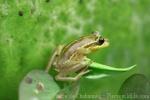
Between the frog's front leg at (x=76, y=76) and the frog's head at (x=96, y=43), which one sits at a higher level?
the frog's head at (x=96, y=43)

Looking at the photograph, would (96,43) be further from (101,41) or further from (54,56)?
(54,56)

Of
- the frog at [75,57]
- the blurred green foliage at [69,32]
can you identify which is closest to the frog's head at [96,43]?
the frog at [75,57]

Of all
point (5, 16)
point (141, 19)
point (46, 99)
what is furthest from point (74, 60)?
point (141, 19)

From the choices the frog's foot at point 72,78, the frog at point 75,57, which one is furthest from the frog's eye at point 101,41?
the frog's foot at point 72,78

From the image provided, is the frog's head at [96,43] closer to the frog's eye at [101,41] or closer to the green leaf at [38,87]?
the frog's eye at [101,41]

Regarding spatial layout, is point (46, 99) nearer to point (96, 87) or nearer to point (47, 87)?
point (47, 87)

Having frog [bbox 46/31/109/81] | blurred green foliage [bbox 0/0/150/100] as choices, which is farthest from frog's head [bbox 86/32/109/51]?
blurred green foliage [bbox 0/0/150/100]

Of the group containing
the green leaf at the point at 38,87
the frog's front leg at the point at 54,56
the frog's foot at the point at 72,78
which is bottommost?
the green leaf at the point at 38,87
